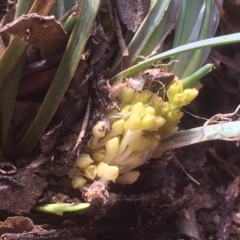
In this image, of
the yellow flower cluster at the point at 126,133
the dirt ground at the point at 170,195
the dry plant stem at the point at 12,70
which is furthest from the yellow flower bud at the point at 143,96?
the dry plant stem at the point at 12,70

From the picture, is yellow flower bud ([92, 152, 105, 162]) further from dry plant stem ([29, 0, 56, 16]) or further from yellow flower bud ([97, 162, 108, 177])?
dry plant stem ([29, 0, 56, 16])

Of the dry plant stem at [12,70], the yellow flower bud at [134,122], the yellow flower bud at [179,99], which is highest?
the dry plant stem at [12,70]

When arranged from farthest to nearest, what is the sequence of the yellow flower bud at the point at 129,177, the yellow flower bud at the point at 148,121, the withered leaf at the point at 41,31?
the yellow flower bud at the point at 129,177, the yellow flower bud at the point at 148,121, the withered leaf at the point at 41,31

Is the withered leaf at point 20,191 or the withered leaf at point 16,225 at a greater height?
the withered leaf at point 20,191

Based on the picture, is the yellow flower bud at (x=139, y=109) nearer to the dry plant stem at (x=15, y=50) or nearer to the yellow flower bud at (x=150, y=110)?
the yellow flower bud at (x=150, y=110)

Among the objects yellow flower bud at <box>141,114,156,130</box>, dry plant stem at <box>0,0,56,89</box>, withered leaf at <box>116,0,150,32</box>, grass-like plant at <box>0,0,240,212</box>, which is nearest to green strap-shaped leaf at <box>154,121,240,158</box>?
grass-like plant at <box>0,0,240,212</box>

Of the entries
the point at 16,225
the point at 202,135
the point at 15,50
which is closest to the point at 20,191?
the point at 16,225

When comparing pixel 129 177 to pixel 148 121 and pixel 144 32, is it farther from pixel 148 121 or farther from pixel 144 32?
pixel 144 32

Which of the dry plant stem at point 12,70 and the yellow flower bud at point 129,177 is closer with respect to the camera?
the dry plant stem at point 12,70
